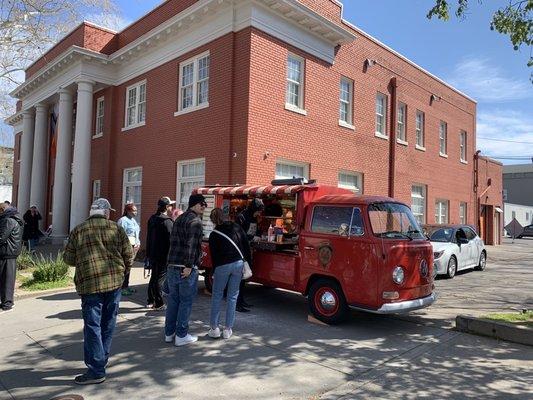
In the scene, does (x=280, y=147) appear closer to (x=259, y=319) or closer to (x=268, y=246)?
(x=268, y=246)

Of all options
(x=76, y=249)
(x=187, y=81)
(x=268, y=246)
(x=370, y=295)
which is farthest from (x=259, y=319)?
(x=187, y=81)

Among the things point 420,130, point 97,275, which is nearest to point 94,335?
point 97,275

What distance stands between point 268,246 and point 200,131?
23.2ft

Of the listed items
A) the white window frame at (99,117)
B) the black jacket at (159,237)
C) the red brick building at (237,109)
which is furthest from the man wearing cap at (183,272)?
the white window frame at (99,117)

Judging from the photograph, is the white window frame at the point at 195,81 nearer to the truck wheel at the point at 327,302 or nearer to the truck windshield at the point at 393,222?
the truck windshield at the point at 393,222

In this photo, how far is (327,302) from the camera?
24.4ft

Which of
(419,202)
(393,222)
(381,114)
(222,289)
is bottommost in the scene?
(222,289)

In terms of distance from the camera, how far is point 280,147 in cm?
1388

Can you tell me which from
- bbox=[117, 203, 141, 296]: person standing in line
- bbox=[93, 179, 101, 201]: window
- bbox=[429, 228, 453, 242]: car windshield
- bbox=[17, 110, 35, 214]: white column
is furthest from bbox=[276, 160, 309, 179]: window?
bbox=[17, 110, 35, 214]: white column

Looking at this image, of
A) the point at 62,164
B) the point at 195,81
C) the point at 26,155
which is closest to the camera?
the point at 195,81

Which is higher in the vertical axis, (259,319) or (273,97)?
(273,97)

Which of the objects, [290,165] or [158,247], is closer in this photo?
[158,247]

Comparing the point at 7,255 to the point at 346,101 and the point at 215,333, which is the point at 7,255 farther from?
the point at 346,101

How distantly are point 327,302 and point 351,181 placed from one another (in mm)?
10362
